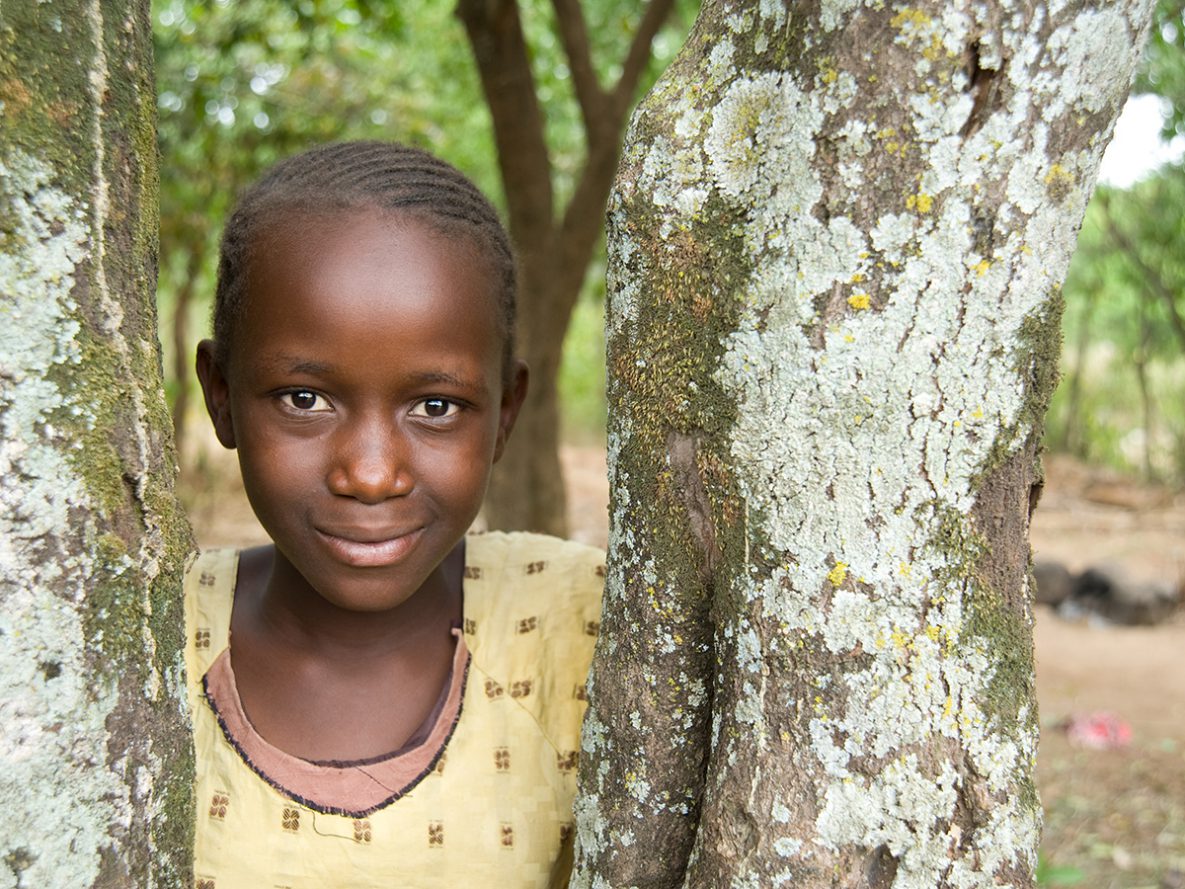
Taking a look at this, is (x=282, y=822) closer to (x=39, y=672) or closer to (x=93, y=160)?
(x=39, y=672)

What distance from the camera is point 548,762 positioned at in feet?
5.36

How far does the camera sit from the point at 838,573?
3.50 ft

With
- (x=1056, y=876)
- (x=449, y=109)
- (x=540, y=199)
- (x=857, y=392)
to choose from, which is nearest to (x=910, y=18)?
(x=857, y=392)

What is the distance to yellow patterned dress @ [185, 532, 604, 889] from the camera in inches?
60.6

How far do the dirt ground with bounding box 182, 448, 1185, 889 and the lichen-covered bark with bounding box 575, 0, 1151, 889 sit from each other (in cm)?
258

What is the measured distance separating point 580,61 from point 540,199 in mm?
638

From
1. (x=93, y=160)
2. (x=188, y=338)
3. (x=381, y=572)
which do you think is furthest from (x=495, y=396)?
(x=188, y=338)

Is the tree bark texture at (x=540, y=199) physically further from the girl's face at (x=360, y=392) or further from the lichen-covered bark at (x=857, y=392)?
the lichen-covered bark at (x=857, y=392)

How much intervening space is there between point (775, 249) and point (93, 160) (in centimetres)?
62

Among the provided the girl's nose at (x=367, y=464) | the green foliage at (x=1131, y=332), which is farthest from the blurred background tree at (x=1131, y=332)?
the girl's nose at (x=367, y=464)

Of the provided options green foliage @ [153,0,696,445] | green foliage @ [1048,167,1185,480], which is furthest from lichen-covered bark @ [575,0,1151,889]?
green foliage @ [1048,167,1185,480]

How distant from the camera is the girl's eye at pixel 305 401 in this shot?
145 cm

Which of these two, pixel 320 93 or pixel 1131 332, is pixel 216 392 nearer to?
pixel 320 93

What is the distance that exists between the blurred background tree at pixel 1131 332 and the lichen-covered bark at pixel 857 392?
675 centimetres
